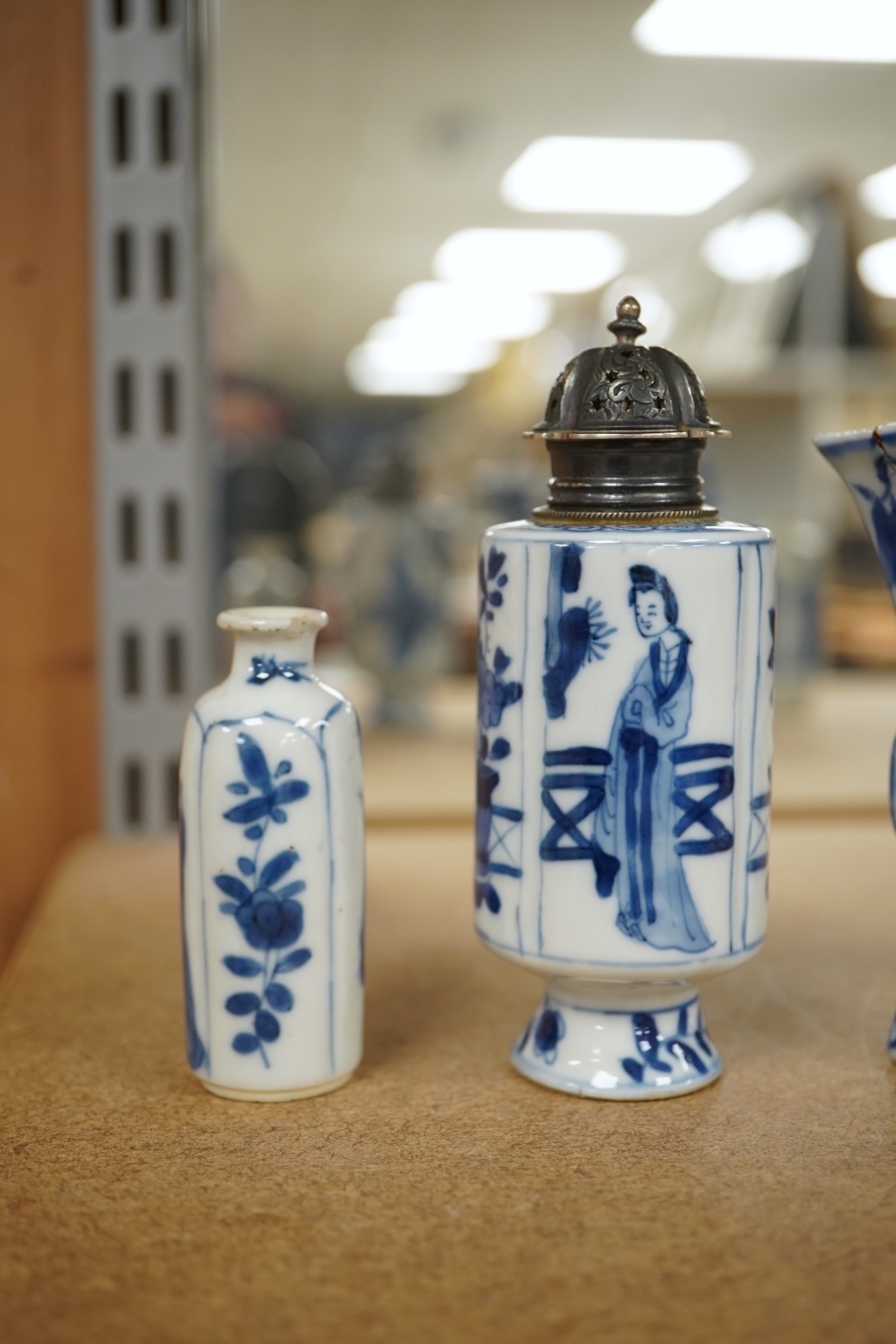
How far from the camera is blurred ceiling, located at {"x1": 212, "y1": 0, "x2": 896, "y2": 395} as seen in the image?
129 centimetres

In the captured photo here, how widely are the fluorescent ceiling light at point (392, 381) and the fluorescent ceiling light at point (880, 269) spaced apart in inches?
62.2

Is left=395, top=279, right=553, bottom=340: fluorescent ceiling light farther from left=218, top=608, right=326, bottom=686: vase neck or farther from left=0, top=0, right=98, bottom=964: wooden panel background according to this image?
left=218, top=608, right=326, bottom=686: vase neck

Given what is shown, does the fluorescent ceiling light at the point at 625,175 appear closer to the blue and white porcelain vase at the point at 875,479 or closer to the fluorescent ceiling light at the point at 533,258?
the fluorescent ceiling light at the point at 533,258

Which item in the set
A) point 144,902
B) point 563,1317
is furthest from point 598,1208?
point 144,902

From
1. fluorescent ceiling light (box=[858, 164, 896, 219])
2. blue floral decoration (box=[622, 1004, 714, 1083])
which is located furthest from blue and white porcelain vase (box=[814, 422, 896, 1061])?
fluorescent ceiling light (box=[858, 164, 896, 219])

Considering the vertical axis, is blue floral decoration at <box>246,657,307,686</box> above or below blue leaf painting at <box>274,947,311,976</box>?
above

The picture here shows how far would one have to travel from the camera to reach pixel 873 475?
2.04 ft

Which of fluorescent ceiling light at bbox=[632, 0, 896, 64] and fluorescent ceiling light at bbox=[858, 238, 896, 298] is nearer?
fluorescent ceiling light at bbox=[632, 0, 896, 64]

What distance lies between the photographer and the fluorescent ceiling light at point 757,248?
1809 millimetres

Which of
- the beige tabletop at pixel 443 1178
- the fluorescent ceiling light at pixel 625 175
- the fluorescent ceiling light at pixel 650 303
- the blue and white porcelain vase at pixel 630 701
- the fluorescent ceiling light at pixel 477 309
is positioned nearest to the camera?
the beige tabletop at pixel 443 1178

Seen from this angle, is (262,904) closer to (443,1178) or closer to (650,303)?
(443,1178)

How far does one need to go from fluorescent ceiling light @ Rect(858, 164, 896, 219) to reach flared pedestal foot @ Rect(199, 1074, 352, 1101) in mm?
1389

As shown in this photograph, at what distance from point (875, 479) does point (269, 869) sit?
0.34 metres

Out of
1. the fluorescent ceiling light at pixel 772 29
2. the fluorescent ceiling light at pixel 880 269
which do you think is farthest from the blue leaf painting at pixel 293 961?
the fluorescent ceiling light at pixel 880 269
